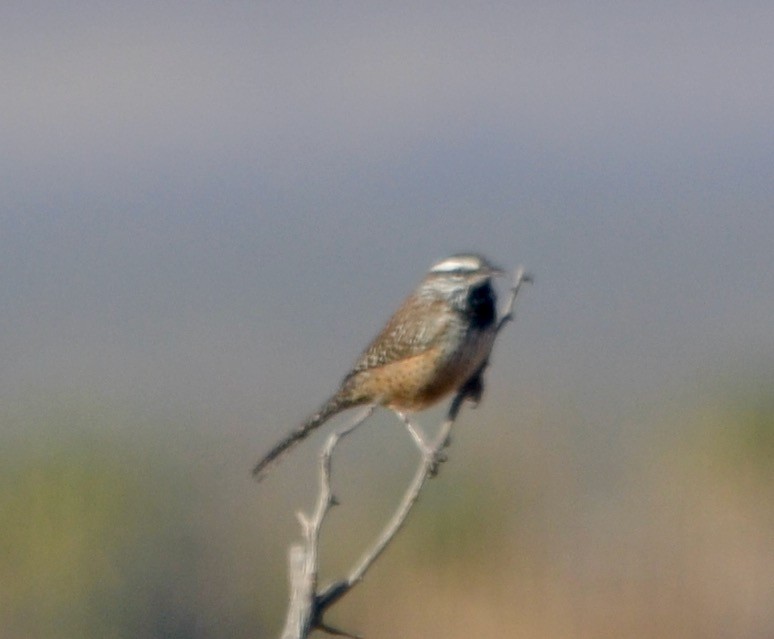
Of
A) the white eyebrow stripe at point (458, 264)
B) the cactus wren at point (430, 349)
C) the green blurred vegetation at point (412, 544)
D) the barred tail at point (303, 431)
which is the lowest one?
the green blurred vegetation at point (412, 544)

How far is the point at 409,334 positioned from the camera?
9445 mm

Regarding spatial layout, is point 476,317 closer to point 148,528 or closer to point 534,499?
point 148,528

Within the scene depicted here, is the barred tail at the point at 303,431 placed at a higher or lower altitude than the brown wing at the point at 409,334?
lower

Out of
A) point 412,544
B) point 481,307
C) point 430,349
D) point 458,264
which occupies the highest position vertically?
point 458,264

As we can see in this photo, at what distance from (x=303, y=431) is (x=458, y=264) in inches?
37.7

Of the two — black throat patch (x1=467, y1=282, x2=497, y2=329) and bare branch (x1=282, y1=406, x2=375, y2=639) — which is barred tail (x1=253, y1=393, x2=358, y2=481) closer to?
black throat patch (x1=467, y1=282, x2=497, y2=329)

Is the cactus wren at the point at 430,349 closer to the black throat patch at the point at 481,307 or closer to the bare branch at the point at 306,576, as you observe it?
the black throat patch at the point at 481,307

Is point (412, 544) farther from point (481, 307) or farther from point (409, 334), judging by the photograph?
point (481, 307)

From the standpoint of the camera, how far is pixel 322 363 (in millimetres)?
47500

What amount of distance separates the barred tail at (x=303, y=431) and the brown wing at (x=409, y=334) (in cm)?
14

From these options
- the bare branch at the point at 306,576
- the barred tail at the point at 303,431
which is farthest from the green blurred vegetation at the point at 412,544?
the bare branch at the point at 306,576

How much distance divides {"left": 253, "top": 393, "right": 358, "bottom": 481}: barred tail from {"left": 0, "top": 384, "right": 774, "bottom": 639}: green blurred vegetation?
7944 mm

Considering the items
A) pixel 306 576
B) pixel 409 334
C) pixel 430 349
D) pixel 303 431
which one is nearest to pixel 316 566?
pixel 306 576

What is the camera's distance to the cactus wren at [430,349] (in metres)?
9.09
